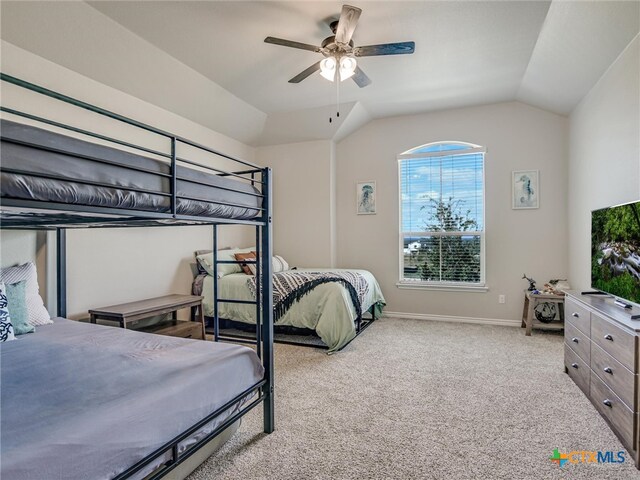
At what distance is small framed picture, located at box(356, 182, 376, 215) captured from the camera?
205 inches

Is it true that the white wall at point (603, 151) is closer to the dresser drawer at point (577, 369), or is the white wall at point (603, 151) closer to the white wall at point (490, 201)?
the white wall at point (490, 201)

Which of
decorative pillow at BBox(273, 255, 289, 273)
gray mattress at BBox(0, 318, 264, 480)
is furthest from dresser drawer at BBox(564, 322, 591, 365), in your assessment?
decorative pillow at BBox(273, 255, 289, 273)

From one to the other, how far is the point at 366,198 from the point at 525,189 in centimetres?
204

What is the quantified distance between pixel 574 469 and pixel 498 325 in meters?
2.96

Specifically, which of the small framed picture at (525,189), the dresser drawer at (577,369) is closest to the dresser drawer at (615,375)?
the dresser drawer at (577,369)

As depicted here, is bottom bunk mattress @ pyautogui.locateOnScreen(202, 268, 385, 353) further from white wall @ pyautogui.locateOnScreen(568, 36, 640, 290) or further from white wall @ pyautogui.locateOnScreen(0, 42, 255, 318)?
white wall @ pyautogui.locateOnScreen(568, 36, 640, 290)

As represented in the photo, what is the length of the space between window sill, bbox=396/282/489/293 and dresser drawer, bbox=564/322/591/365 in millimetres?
1792

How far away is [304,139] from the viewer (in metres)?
5.30

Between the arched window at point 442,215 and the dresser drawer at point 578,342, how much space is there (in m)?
1.89

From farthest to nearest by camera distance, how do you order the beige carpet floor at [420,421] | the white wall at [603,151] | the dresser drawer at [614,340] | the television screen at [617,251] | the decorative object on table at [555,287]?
the decorative object on table at [555,287], the white wall at [603,151], the television screen at [617,251], the dresser drawer at [614,340], the beige carpet floor at [420,421]

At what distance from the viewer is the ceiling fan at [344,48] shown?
2463 mm

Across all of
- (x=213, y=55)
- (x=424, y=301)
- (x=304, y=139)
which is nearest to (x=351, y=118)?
(x=304, y=139)

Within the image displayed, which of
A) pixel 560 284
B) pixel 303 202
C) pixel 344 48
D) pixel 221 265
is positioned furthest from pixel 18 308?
pixel 560 284

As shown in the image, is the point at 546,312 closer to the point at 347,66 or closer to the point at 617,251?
the point at 617,251
